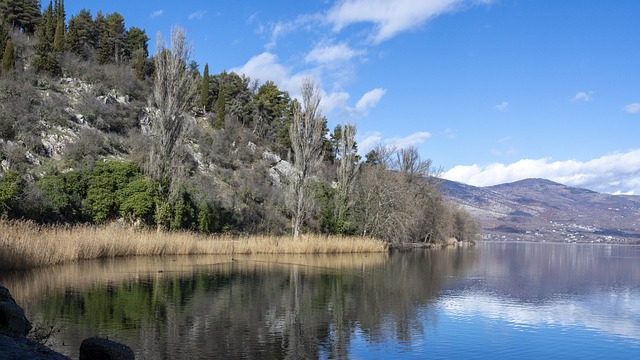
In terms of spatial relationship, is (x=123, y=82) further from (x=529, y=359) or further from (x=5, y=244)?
(x=529, y=359)

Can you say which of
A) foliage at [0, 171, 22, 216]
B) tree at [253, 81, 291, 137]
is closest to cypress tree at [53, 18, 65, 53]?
tree at [253, 81, 291, 137]

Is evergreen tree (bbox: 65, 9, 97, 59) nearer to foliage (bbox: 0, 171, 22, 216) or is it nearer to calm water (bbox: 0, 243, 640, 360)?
foliage (bbox: 0, 171, 22, 216)

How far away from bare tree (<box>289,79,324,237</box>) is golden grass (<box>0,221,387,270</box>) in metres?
2.91

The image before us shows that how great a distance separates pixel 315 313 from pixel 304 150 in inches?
942

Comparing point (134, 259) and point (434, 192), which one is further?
point (434, 192)

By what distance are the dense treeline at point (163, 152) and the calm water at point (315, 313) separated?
9201 millimetres

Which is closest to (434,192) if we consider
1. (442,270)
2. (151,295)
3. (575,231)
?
(442,270)

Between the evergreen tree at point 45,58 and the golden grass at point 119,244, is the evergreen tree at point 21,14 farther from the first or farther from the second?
the golden grass at point 119,244

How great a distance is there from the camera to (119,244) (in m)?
23.9

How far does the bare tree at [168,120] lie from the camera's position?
29719 millimetres

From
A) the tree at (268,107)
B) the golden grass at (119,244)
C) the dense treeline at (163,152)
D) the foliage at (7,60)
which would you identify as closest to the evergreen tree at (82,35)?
the dense treeline at (163,152)

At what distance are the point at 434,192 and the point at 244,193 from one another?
90.3 ft

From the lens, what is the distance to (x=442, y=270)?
2759cm

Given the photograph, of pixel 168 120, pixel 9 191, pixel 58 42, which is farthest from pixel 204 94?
pixel 9 191
